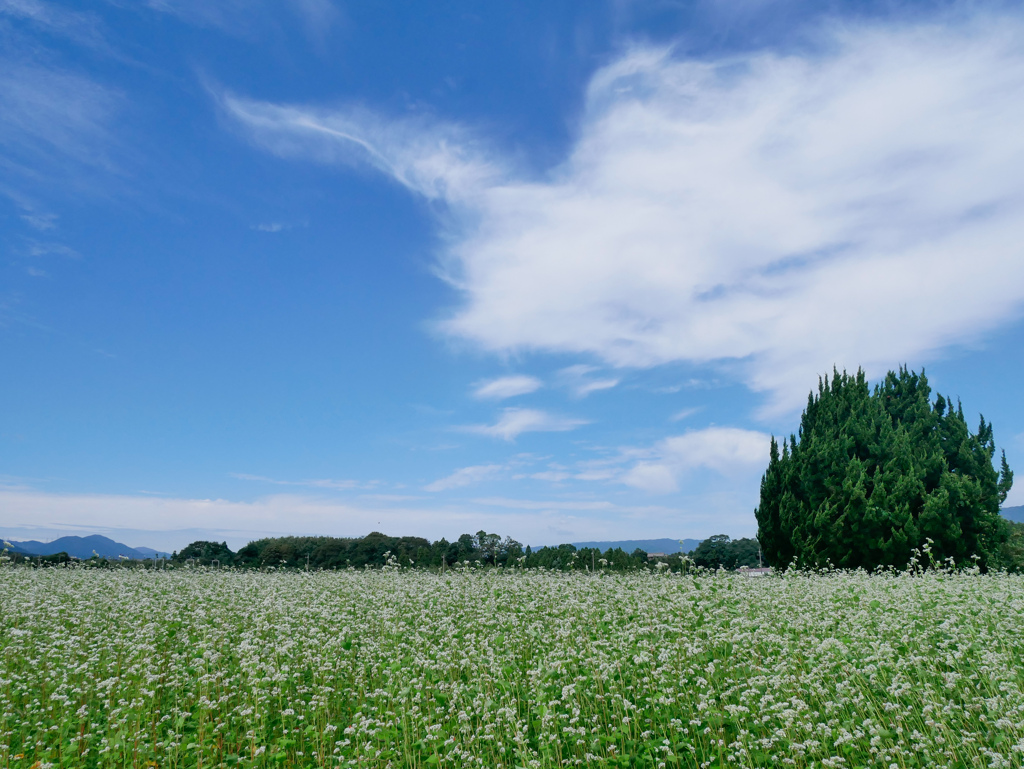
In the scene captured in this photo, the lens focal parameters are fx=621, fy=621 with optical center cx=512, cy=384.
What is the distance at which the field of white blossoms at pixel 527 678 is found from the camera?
6336 mm

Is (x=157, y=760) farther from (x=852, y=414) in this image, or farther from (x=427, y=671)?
(x=852, y=414)

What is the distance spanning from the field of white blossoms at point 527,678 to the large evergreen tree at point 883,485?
15306 mm

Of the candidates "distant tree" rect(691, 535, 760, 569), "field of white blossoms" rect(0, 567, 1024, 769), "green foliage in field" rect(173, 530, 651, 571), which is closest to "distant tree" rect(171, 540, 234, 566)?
"green foliage in field" rect(173, 530, 651, 571)

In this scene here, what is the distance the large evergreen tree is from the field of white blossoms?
1531 centimetres

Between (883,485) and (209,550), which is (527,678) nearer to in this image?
(883,485)

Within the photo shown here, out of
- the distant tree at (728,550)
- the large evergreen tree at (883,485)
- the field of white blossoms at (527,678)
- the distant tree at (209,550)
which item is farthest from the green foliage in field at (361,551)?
the distant tree at (728,550)

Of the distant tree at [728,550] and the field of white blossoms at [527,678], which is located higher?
the distant tree at [728,550]

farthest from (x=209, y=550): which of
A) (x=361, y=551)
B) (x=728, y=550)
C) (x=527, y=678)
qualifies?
(x=728, y=550)

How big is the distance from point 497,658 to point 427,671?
1277 millimetres

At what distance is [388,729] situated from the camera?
7.21m

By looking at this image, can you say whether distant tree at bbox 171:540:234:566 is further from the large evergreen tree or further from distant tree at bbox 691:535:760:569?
distant tree at bbox 691:535:760:569

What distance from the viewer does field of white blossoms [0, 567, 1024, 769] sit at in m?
6.34

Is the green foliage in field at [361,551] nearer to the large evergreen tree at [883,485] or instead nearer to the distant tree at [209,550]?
the distant tree at [209,550]

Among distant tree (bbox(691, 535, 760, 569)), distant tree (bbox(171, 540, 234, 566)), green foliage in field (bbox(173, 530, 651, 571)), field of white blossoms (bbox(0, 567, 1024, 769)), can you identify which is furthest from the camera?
distant tree (bbox(691, 535, 760, 569))
